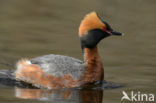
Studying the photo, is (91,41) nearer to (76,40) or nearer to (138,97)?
(138,97)

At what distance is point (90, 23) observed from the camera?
1235 cm

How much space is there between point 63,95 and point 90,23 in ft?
6.10

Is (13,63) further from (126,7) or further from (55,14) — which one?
(126,7)

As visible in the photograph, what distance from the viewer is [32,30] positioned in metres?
17.7

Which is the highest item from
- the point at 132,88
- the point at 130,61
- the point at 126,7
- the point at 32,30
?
the point at 126,7

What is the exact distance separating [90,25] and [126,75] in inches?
64.3

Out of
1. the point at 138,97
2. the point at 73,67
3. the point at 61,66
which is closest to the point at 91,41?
the point at 73,67

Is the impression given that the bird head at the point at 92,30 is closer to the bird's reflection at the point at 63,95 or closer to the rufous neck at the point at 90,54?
the rufous neck at the point at 90,54

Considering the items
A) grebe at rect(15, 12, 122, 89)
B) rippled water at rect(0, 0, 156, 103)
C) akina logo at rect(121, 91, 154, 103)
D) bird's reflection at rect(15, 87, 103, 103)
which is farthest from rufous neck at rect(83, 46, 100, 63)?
akina logo at rect(121, 91, 154, 103)

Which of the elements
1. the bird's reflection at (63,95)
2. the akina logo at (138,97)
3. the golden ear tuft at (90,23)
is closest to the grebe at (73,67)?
the golden ear tuft at (90,23)

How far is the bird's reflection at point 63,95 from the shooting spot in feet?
36.3

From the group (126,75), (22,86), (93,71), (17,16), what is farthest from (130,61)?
(17,16)

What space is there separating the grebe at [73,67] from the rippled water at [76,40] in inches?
13.6

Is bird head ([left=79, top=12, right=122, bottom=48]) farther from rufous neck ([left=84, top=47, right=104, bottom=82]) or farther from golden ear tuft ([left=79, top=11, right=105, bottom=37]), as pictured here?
rufous neck ([left=84, top=47, right=104, bottom=82])
